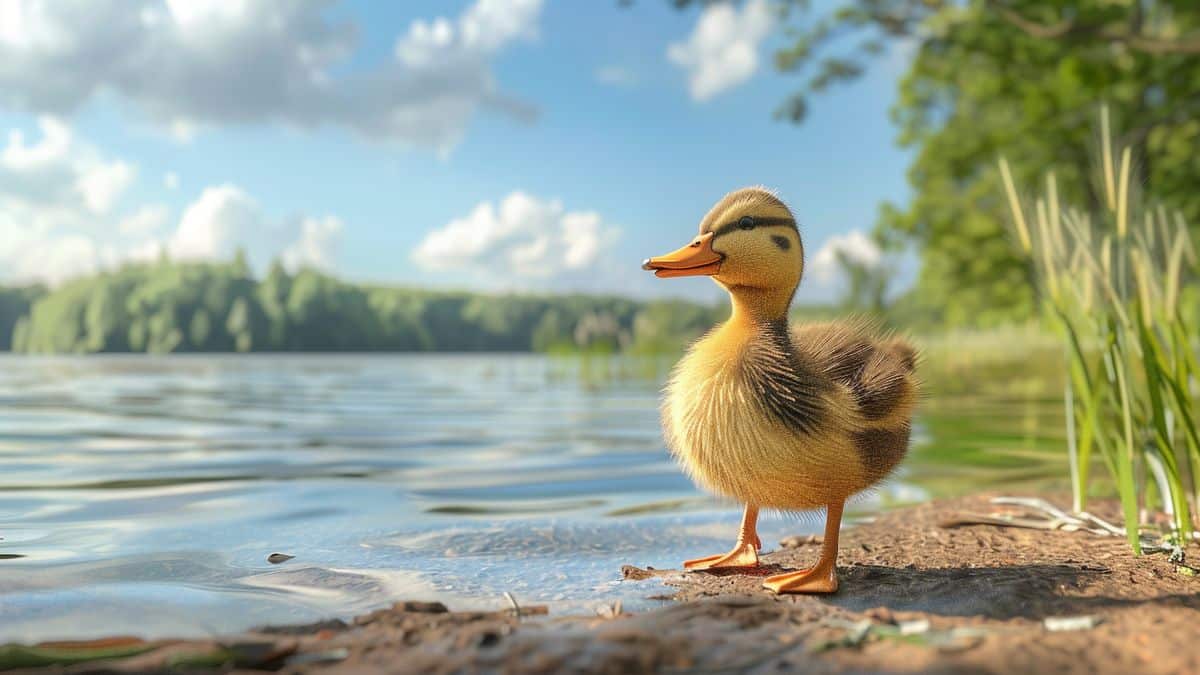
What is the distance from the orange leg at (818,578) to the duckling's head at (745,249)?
0.80m

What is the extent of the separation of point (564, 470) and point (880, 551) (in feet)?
9.62

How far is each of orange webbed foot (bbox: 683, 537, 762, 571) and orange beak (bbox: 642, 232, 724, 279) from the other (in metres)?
0.95

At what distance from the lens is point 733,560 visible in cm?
301

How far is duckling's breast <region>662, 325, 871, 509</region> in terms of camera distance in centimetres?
270

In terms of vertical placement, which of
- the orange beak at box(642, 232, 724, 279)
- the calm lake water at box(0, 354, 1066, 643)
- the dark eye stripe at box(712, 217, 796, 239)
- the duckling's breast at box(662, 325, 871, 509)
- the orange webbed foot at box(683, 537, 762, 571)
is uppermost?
the dark eye stripe at box(712, 217, 796, 239)

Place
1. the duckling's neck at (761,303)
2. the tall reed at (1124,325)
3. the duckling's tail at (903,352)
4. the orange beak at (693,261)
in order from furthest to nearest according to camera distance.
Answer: the tall reed at (1124,325) < the duckling's tail at (903,352) < the duckling's neck at (761,303) < the orange beak at (693,261)

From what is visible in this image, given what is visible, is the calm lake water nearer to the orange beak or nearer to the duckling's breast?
the duckling's breast

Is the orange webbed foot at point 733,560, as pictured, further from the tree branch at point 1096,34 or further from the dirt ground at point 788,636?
the tree branch at point 1096,34

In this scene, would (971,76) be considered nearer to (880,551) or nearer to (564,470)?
(564,470)

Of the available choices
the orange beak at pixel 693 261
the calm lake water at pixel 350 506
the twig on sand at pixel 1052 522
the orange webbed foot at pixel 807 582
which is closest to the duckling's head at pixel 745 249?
the orange beak at pixel 693 261

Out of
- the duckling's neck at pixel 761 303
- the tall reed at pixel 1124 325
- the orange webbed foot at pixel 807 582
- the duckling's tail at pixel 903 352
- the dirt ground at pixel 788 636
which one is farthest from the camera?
the tall reed at pixel 1124 325

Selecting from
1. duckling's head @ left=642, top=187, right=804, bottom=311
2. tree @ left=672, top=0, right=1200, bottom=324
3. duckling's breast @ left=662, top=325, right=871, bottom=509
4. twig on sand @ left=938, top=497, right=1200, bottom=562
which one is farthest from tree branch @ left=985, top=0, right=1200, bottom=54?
duckling's breast @ left=662, top=325, right=871, bottom=509

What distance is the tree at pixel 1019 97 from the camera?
12.2 meters

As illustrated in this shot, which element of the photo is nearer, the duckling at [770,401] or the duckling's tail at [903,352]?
the duckling at [770,401]
